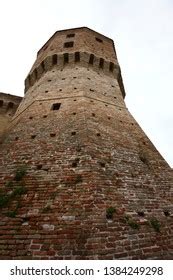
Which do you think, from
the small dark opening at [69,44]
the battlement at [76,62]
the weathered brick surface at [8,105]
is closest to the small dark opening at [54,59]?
the battlement at [76,62]

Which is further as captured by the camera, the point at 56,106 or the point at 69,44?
the point at 69,44

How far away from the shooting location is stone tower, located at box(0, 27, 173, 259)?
4.64 m

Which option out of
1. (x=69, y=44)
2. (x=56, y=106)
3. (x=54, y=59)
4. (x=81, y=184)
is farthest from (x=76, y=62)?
(x=81, y=184)

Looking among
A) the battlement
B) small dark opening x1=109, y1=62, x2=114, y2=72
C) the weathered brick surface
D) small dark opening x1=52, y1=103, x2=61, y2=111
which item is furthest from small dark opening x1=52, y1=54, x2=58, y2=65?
small dark opening x1=52, y1=103, x2=61, y2=111

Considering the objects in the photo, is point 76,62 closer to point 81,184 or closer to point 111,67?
point 111,67

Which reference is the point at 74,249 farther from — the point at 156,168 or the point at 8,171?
the point at 156,168

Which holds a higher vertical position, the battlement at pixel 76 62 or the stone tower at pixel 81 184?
the battlement at pixel 76 62

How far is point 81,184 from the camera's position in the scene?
18.7ft

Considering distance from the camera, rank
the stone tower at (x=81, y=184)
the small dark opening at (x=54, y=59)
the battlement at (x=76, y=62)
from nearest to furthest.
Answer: the stone tower at (x=81, y=184) → the battlement at (x=76, y=62) → the small dark opening at (x=54, y=59)

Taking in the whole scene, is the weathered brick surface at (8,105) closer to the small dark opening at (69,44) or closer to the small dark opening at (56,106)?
the small dark opening at (69,44)

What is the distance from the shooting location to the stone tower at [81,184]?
4645 mm

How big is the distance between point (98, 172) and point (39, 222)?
1860 mm

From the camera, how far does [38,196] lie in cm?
556

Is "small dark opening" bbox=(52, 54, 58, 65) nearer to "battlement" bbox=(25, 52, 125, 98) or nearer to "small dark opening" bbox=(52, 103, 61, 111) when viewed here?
"battlement" bbox=(25, 52, 125, 98)
